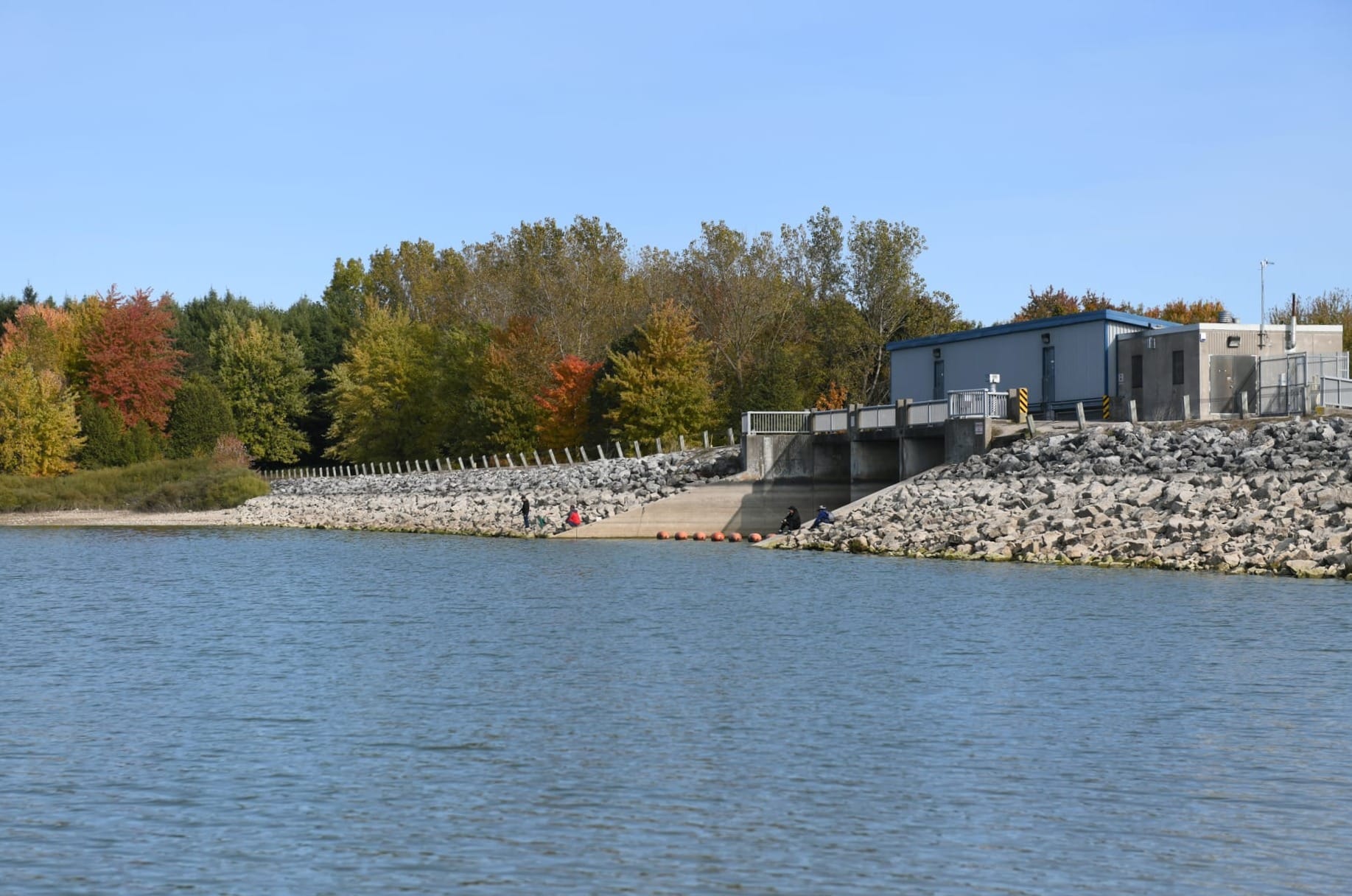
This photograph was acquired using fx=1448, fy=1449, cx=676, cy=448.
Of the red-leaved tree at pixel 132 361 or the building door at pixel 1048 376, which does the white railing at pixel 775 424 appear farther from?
the red-leaved tree at pixel 132 361

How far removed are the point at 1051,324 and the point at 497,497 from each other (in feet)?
86.1

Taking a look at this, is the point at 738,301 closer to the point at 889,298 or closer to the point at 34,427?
the point at 889,298

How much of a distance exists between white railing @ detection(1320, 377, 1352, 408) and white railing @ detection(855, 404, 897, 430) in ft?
44.1

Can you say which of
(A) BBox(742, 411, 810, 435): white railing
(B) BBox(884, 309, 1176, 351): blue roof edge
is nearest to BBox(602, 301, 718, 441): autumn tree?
(B) BBox(884, 309, 1176, 351): blue roof edge

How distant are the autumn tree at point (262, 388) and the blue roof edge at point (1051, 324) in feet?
226

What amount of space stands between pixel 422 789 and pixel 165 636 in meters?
13.6

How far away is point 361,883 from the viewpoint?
419 inches

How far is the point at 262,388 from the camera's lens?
114 metres

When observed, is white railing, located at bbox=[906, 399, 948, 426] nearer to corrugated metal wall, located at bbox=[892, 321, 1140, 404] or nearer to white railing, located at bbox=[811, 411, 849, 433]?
white railing, located at bbox=[811, 411, 849, 433]

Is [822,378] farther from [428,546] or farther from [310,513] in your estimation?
[428,546]

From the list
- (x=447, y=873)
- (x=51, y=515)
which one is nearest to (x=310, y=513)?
(x=51, y=515)

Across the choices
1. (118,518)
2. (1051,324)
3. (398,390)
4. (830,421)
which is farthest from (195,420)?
(1051,324)

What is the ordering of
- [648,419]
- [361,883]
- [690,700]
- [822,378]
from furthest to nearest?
[822,378] → [648,419] → [690,700] → [361,883]

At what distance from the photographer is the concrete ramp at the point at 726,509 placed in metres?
52.5
